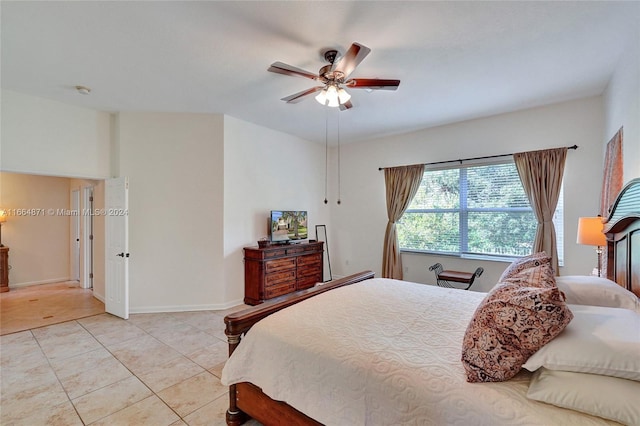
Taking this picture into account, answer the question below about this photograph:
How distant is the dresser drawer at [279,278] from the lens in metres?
4.45

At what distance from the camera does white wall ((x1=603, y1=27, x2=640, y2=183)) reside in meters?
2.21

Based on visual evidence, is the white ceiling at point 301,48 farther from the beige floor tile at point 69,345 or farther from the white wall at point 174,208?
the beige floor tile at point 69,345

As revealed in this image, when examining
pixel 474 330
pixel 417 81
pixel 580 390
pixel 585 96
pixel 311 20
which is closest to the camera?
pixel 580 390

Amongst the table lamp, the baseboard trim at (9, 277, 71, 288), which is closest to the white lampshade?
the table lamp

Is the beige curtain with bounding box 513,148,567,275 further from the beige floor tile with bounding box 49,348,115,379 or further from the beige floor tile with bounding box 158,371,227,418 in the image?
the beige floor tile with bounding box 49,348,115,379

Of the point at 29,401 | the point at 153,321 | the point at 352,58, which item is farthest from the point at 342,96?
the point at 153,321

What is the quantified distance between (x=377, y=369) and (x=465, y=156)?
4196 millimetres

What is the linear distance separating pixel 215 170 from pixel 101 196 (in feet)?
6.28

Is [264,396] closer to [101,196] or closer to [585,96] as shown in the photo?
[101,196]

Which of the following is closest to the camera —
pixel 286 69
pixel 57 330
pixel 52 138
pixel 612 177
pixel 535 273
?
pixel 535 273

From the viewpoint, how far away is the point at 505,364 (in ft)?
3.85

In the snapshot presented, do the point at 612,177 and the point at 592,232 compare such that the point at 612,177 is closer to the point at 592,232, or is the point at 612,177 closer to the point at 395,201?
the point at 592,232

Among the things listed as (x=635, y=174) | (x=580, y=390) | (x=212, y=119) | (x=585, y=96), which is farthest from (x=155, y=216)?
(x=585, y=96)

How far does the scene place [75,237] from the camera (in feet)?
20.0
